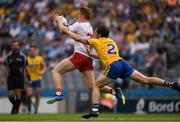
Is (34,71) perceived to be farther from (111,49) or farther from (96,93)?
(111,49)

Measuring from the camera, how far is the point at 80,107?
30.1 meters

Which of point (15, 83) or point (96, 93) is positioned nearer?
point (96, 93)

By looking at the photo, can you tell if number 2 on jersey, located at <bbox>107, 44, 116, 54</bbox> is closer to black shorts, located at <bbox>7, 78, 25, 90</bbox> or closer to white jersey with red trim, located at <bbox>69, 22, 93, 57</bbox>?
white jersey with red trim, located at <bbox>69, 22, 93, 57</bbox>

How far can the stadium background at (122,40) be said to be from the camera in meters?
29.3

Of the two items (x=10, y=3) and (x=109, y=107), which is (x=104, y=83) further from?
(x=10, y=3)

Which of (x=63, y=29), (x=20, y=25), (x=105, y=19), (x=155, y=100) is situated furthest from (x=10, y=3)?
(x=63, y=29)

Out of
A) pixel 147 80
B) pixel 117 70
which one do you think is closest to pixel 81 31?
pixel 117 70

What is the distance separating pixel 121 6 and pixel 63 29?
54.8 ft

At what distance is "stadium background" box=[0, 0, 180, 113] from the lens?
2927cm

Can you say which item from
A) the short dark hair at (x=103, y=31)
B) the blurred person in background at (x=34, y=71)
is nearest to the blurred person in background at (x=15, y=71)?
the blurred person in background at (x=34, y=71)

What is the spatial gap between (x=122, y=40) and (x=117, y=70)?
14691mm

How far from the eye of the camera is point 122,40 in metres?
32.8

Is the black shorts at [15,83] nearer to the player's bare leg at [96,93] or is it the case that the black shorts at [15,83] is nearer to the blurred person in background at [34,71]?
the blurred person in background at [34,71]

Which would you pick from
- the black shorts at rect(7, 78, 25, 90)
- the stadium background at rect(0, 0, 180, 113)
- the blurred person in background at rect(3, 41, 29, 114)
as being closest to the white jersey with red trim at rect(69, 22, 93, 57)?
the blurred person in background at rect(3, 41, 29, 114)
